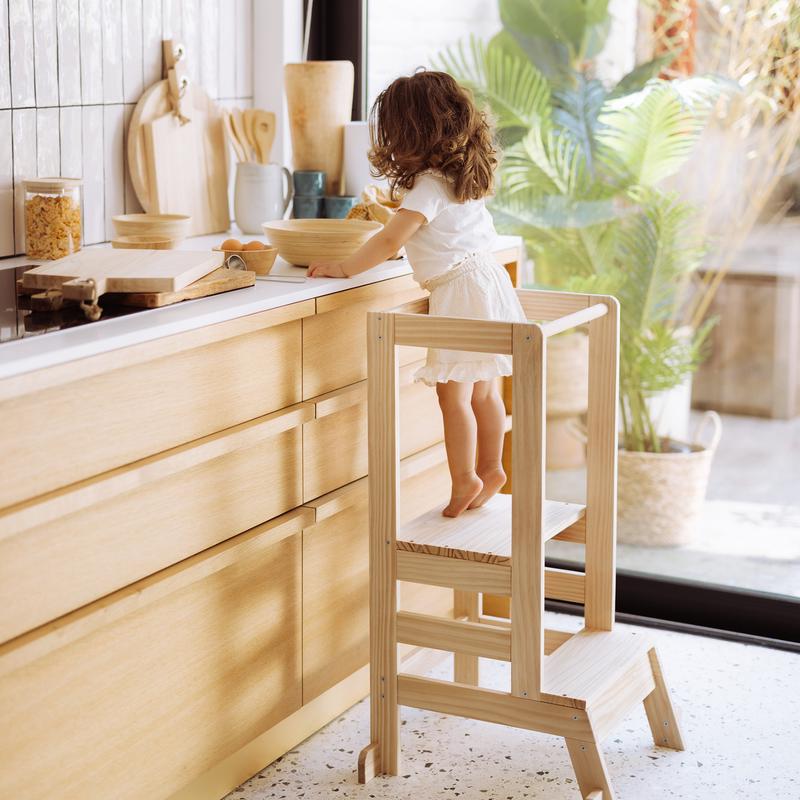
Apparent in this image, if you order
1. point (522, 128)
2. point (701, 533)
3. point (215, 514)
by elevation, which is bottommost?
point (701, 533)

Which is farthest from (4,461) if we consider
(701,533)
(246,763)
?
(701,533)

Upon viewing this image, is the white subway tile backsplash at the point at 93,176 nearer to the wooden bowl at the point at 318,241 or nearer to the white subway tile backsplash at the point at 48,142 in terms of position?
the white subway tile backsplash at the point at 48,142

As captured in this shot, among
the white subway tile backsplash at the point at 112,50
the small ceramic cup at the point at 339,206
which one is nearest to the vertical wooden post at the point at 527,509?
the small ceramic cup at the point at 339,206

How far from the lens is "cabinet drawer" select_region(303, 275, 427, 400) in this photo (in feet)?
7.03

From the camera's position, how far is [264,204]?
8.68ft

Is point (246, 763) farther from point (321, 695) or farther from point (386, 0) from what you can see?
point (386, 0)

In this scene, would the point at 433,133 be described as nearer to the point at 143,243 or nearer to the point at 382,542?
the point at 143,243

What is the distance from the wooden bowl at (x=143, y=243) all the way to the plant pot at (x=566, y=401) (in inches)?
48.0

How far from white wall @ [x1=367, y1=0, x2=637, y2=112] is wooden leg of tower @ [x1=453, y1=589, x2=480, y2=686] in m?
1.24

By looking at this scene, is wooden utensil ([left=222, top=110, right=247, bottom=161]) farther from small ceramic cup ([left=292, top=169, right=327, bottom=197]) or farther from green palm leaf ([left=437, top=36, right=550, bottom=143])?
green palm leaf ([left=437, top=36, right=550, bottom=143])

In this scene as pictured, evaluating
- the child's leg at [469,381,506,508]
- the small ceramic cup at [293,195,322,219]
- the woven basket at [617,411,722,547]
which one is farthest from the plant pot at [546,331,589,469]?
the child's leg at [469,381,506,508]

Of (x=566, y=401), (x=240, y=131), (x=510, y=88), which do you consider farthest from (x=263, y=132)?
(x=566, y=401)

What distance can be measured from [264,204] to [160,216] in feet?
1.04

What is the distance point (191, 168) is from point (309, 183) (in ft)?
0.83
